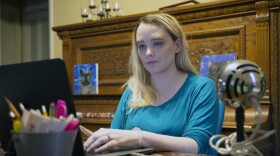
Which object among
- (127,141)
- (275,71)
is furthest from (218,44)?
(127,141)

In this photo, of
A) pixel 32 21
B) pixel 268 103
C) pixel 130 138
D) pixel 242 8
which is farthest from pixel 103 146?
pixel 32 21

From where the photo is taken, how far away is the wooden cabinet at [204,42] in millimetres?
2115

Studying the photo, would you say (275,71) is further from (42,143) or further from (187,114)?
(42,143)

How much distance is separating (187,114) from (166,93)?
16 centimetres

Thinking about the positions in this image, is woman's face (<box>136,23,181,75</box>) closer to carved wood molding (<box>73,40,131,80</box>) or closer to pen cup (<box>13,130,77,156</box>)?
pen cup (<box>13,130,77,156</box>)

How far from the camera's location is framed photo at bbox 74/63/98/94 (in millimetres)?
2928

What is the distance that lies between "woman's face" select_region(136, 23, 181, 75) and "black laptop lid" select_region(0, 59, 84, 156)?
66cm

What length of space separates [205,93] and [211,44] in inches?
39.2

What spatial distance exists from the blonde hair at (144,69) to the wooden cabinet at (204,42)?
25.3 inches

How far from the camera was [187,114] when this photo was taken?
139cm

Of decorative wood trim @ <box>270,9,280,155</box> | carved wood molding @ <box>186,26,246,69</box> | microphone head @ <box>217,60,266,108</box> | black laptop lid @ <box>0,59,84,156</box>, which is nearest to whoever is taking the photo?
microphone head @ <box>217,60,266,108</box>

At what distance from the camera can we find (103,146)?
3.22 feet

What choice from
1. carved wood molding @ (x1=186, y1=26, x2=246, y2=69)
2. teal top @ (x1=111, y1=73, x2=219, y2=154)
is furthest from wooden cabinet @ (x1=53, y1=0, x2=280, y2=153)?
teal top @ (x1=111, y1=73, x2=219, y2=154)

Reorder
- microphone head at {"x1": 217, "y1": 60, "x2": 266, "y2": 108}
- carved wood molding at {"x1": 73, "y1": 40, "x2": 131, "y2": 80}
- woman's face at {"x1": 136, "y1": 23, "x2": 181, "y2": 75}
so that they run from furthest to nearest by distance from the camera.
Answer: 1. carved wood molding at {"x1": 73, "y1": 40, "x2": 131, "y2": 80}
2. woman's face at {"x1": 136, "y1": 23, "x2": 181, "y2": 75}
3. microphone head at {"x1": 217, "y1": 60, "x2": 266, "y2": 108}
